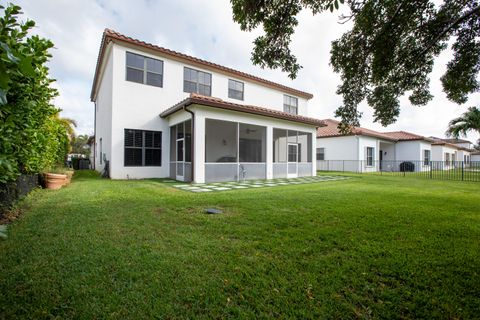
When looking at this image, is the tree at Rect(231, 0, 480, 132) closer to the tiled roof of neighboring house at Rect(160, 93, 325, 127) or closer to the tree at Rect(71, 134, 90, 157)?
the tiled roof of neighboring house at Rect(160, 93, 325, 127)

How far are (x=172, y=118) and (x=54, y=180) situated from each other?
5472 millimetres

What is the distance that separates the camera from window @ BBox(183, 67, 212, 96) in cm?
1288

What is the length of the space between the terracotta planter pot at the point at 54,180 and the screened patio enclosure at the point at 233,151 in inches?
202

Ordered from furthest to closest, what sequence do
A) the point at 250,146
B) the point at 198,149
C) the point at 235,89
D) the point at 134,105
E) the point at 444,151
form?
the point at 444,151, the point at 250,146, the point at 235,89, the point at 134,105, the point at 198,149

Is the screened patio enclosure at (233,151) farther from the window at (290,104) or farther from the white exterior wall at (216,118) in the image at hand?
the window at (290,104)

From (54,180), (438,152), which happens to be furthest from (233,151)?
(438,152)

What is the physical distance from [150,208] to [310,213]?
3.47m

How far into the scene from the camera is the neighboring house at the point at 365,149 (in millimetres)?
20062

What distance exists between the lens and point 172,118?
11.6 meters

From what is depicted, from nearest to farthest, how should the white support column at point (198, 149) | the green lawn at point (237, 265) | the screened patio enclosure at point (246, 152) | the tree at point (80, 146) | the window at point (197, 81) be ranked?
1. the green lawn at point (237, 265)
2. the white support column at point (198, 149)
3. the screened patio enclosure at point (246, 152)
4. the window at point (197, 81)
5. the tree at point (80, 146)

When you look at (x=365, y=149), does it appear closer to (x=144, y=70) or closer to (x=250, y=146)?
(x=250, y=146)

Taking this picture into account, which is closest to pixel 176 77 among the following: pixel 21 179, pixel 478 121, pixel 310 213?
pixel 21 179

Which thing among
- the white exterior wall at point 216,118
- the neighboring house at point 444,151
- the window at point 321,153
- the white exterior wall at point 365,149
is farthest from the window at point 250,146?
the neighboring house at point 444,151

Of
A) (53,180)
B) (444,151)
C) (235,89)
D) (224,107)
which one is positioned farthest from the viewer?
(444,151)
